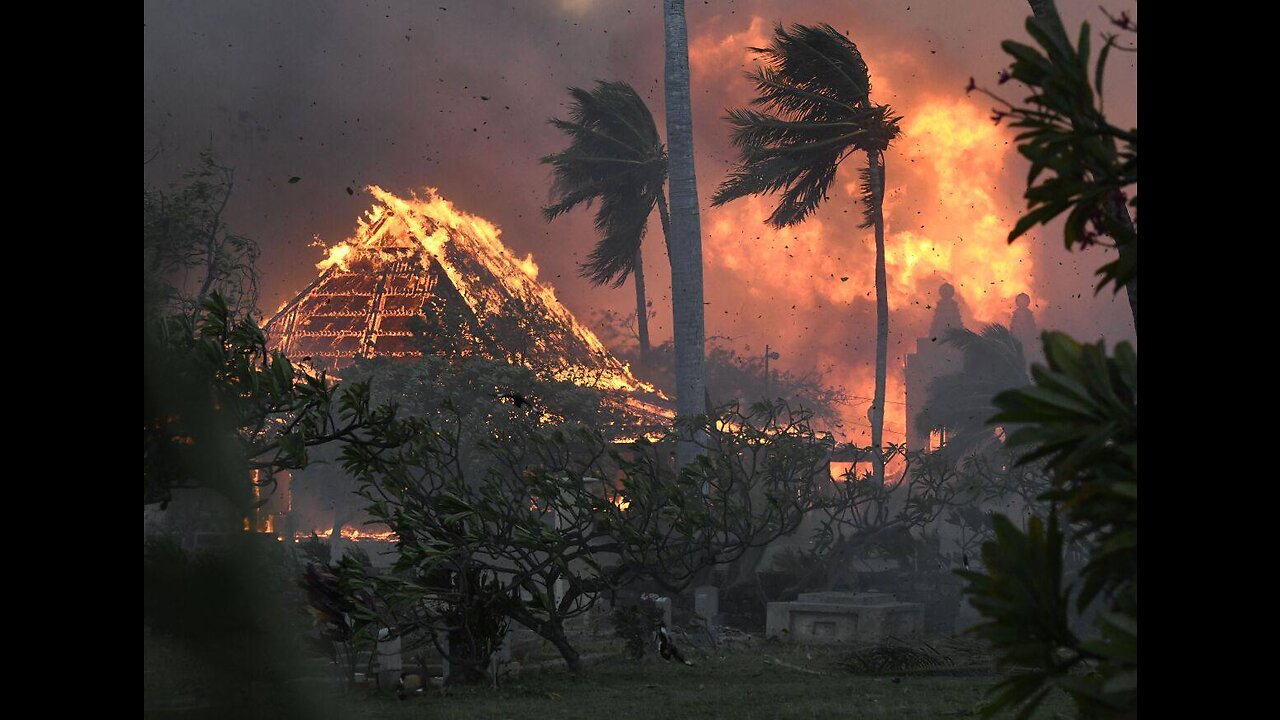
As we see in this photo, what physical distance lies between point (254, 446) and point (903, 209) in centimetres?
2659

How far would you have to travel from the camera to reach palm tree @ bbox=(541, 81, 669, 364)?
28891 millimetres

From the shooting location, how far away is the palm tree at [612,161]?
28891 mm

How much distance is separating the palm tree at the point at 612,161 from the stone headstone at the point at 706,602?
12000mm

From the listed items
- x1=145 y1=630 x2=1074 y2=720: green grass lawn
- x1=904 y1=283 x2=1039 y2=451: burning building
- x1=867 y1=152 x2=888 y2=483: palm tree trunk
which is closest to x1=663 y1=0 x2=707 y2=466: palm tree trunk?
x1=867 y1=152 x2=888 y2=483: palm tree trunk

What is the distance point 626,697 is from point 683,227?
1093cm

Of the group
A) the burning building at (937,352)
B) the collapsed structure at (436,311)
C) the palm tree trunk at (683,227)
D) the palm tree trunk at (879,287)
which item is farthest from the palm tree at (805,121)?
the burning building at (937,352)

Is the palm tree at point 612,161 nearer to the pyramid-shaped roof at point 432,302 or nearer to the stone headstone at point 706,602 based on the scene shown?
the pyramid-shaped roof at point 432,302

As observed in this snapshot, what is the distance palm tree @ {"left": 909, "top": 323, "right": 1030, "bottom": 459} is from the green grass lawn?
20.8 metres

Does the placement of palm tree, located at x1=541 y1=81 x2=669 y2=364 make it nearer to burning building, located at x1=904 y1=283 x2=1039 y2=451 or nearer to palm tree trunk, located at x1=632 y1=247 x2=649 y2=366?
palm tree trunk, located at x1=632 y1=247 x2=649 y2=366
